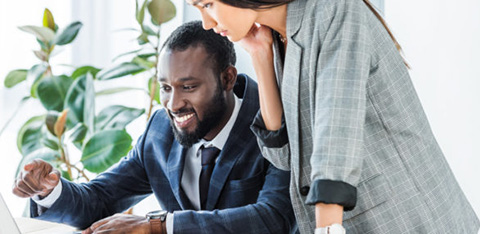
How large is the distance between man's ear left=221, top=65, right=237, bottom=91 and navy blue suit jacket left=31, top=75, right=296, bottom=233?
39 millimetres

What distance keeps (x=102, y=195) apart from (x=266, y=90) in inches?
25.2

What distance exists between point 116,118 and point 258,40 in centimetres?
123

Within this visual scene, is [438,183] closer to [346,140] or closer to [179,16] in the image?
[346,140]

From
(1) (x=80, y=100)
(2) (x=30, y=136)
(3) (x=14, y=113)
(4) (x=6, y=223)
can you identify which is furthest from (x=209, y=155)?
(3) (x=14, y=113)

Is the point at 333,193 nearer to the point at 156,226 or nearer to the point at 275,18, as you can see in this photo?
the point at 275,18

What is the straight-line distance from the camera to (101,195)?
157 centimetres

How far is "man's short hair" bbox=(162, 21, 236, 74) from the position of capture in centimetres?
146

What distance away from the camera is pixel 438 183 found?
3.25ft

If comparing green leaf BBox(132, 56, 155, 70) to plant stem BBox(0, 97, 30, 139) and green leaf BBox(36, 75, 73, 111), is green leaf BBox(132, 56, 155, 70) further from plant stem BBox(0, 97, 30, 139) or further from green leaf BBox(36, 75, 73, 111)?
plant stem BBox(0, 97, 30, 139)

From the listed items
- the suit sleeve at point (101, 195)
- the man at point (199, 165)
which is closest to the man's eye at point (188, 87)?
the man at point (199, 165)

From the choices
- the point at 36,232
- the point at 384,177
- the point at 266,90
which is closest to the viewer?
the point at 384,177

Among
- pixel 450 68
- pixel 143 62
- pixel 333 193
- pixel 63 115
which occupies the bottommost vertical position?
pixel 63 115

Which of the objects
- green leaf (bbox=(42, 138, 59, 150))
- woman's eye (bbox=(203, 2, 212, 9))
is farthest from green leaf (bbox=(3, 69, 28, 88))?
woman's eye (bbox=(203, 2, 212, 9))

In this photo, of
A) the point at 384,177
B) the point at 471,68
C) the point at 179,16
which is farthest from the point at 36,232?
the point at 179,16
